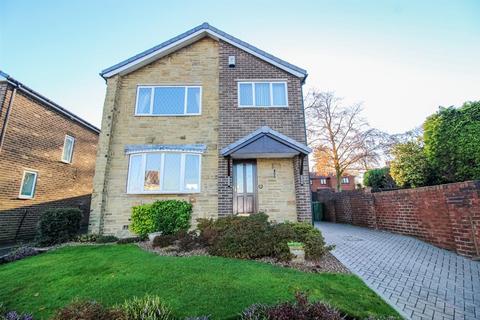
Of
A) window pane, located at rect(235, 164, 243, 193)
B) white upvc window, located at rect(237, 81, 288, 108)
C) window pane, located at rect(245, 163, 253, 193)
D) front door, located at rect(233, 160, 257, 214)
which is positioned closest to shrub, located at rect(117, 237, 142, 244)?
front door, located at rect(233, 160, 257, 214)

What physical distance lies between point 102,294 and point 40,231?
6768 millimetres

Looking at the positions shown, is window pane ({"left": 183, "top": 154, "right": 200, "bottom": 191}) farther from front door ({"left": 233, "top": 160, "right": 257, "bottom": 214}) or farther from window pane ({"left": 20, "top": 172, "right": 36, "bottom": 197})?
window pane ({"left": 20, "top": 172, "right": 36, "bottom": 197})

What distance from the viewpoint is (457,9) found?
23.8 ft

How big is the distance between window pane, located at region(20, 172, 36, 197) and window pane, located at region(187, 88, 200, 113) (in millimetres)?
8771

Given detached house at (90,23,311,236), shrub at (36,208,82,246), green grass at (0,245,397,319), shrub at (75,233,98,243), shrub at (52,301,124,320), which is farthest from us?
detached house at (90,23,311,236)

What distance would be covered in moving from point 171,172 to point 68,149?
28.8ft

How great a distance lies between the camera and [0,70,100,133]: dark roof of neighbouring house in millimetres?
10164

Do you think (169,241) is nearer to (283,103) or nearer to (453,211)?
(283,103)

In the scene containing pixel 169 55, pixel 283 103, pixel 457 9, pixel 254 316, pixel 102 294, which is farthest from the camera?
pixel 169 55

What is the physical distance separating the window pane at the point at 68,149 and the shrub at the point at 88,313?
1299 cm

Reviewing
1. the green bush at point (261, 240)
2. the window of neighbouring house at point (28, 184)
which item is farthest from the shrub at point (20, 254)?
the green bush at point (261, 240)

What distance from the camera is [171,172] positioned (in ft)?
31.7

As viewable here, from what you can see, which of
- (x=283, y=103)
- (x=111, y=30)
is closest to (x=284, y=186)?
(x=283, y=103)

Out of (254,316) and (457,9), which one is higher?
(457,9)
